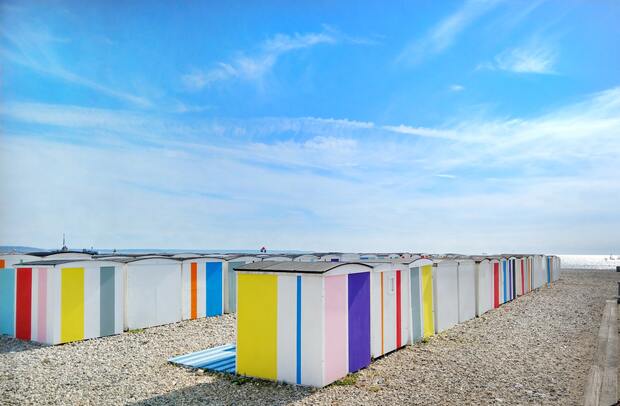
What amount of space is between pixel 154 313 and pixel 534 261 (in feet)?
73.2

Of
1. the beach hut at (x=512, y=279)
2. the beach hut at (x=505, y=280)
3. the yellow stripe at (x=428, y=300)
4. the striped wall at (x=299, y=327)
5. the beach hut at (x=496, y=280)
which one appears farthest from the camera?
the beach hut at (x=512, y=279)

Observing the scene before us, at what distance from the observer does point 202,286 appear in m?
14.4

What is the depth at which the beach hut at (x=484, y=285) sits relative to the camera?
15.6 metres

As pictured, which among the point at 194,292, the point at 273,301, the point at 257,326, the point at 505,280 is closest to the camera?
the point at 273,301

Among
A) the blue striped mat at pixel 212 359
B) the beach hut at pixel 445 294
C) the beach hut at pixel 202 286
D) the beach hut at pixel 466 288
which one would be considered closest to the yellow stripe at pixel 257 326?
the blue striped mat at pixel 212 359

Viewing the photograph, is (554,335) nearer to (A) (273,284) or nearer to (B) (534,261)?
(A) (273,284)

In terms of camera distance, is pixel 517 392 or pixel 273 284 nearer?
pixel 517 392

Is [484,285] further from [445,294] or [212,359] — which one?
[212,359]

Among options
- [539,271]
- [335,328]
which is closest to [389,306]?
[335,328]

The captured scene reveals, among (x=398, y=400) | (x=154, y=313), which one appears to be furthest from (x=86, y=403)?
(x=154, y=313)

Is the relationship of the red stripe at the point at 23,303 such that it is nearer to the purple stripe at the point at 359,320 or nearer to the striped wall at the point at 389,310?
the purple stripe at the point at 359,320

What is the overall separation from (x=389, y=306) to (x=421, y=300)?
2.06m

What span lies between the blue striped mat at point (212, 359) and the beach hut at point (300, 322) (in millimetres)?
596

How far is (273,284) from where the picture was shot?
7.73 m
